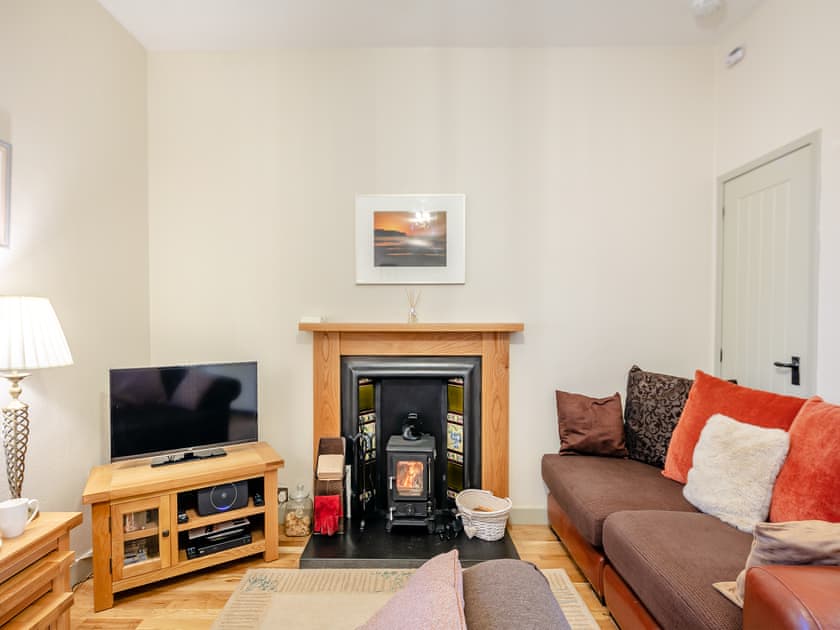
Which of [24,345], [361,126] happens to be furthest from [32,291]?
[361,126]

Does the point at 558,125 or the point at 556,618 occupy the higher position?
the point at 558,125

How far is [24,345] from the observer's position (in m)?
1.73

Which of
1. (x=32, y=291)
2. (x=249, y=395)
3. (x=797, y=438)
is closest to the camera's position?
(x=797, y=438)

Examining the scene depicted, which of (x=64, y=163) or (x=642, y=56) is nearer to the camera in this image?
(x=64, y=163)

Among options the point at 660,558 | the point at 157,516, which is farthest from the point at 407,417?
the point at 660,558

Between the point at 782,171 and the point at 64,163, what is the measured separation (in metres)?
3.81

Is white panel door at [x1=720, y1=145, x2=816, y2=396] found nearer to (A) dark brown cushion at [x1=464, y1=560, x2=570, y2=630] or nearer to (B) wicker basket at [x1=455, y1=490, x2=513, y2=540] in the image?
(B) wicker basket at [x1=455, y1=490, x2=513, y2=540]

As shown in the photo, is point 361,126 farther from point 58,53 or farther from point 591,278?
point 591,278

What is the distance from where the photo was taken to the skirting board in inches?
113

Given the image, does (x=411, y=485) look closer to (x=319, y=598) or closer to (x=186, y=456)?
(x=319, y=598)

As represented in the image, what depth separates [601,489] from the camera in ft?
7.02

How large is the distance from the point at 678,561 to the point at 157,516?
234 cm

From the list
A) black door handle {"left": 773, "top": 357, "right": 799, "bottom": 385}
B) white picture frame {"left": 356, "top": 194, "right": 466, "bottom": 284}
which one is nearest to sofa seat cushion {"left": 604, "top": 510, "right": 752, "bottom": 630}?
black door handle {"left": 773, "top": 357, "right": 799, "bottom": 385}

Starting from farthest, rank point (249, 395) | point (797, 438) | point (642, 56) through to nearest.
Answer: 1. point (642, 56)
2. point (249, 395)
3. point (797, 438)
